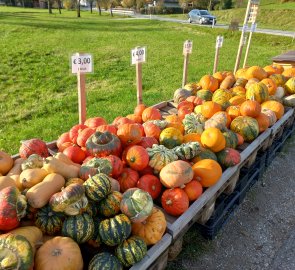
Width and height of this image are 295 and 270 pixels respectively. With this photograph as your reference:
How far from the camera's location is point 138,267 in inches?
85.0

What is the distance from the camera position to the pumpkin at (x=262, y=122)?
14.0 ft

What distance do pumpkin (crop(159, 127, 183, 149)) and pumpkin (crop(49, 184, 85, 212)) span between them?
1.43m

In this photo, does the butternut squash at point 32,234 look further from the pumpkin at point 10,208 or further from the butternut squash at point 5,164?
the butternut squash at point 5,164

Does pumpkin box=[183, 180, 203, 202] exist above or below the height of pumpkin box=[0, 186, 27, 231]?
below

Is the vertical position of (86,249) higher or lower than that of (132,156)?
lower

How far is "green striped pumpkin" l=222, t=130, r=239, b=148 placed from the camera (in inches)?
146

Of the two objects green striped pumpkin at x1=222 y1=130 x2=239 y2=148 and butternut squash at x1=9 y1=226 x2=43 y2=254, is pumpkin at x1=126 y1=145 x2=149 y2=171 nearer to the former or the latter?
butternut squash at x1=9 y1=226 x2=43 y2=254

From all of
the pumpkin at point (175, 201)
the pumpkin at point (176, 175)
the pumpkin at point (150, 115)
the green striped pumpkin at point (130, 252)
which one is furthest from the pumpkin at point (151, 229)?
the pumpkin at point (150, 115)

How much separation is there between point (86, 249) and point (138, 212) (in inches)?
20.9

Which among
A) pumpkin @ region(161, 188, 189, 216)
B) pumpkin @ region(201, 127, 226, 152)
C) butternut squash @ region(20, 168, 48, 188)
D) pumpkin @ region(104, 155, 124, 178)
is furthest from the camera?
pumpkin @ region(201, 127, 226, 152)

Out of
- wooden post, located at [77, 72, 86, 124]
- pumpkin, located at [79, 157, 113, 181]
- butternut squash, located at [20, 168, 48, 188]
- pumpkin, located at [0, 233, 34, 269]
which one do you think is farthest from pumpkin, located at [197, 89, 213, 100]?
pumpkin, located at [0, 233, 34, 269]

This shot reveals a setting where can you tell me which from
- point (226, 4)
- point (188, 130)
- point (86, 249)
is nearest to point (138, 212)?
point (86, 249)

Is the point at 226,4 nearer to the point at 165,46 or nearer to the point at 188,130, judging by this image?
the point at 165,46

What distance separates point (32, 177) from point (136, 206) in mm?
876
